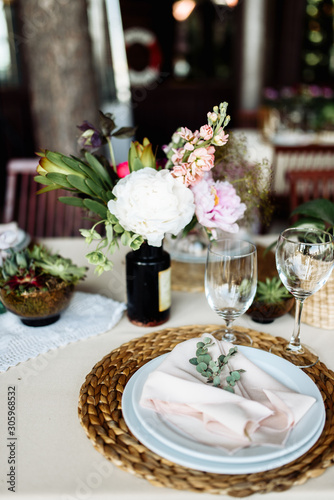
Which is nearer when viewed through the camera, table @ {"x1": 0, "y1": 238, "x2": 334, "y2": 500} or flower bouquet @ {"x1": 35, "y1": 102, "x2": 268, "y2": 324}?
table @ {"x1": 0, "y1": 238, "x2": 334, "y2": 500}

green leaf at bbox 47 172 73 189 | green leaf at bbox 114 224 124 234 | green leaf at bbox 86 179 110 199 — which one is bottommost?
green leaf at bbox 114 224 124 234

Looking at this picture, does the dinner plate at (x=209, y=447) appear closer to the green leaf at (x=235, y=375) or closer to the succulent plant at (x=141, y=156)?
the green leaf at (x=235, y=375)

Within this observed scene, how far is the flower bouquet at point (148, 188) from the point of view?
2.35 feet

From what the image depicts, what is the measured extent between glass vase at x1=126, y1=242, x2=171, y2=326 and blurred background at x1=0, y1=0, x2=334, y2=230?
1.95m

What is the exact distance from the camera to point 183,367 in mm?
668

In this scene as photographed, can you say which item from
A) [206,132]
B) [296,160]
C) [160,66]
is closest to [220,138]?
[206,132]

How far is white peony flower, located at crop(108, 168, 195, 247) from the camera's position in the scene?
709 mm

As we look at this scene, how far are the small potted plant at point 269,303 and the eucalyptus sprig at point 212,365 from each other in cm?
24

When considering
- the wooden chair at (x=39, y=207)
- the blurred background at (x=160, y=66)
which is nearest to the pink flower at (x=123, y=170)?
the wooden chair at (x=39, y=207)

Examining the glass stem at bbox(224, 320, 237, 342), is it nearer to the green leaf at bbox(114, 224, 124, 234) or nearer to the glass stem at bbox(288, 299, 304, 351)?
the glass stem at bbox(288, 299, 304, 351)

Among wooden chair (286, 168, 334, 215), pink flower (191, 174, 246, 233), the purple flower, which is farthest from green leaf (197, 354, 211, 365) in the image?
wooden chair (286, 168, 334, 215)

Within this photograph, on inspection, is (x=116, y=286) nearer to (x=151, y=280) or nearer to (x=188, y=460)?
(x=151, y=280)

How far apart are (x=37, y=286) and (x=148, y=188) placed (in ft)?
1.03

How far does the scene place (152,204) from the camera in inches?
28.0
